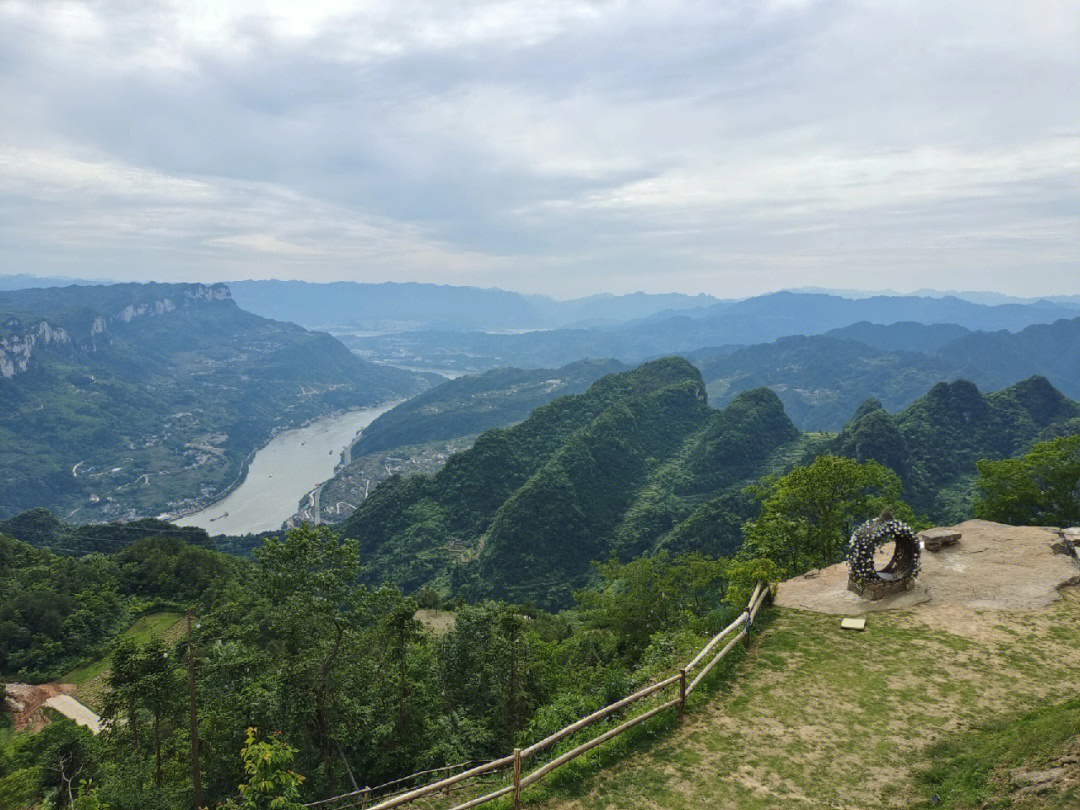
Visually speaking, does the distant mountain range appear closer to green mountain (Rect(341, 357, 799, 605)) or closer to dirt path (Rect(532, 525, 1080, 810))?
green mountain (Rect(341, 357, 799, 605))

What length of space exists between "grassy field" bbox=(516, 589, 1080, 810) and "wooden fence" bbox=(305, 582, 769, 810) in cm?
62

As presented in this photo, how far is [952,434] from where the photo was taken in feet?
365

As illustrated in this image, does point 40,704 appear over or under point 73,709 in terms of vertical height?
over

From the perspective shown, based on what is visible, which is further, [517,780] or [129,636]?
[129,636]

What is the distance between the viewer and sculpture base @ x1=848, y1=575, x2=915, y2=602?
75.4 ft

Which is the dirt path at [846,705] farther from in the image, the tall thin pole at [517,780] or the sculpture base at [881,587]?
the sculpture base at [881,587]

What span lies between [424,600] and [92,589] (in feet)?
109

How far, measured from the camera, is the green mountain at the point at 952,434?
93125 mm

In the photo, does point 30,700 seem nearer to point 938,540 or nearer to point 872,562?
point 872,562

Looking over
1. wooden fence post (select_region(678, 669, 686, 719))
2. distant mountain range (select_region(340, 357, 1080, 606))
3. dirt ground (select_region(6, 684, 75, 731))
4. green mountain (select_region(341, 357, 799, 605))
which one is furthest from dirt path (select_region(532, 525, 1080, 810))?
green mountain (select_region(341, 357, 799, 605))

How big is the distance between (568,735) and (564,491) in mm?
86046

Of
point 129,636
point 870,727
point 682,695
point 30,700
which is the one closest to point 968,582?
point 870,727

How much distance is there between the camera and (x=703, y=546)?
80.2 meters

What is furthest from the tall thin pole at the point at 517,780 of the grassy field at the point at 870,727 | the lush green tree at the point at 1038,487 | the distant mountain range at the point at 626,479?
the distant mountain range at the point at 626,479
